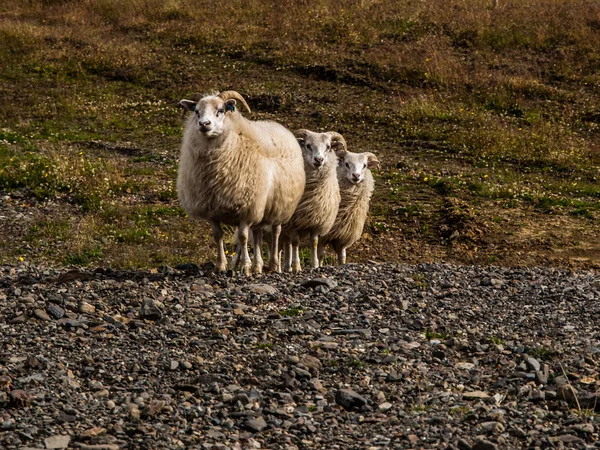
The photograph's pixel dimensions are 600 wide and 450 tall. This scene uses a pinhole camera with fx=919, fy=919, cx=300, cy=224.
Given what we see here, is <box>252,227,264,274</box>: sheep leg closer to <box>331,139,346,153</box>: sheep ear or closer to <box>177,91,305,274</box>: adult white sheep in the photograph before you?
<box>177,91,305,274</box>: adult white sheep

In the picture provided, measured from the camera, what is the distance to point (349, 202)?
54.4 ft

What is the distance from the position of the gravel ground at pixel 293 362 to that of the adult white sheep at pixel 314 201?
118 inches

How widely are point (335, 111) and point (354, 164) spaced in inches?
384

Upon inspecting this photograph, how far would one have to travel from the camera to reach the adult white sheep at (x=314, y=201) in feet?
50.1

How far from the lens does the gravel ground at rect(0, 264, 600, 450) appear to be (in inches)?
285

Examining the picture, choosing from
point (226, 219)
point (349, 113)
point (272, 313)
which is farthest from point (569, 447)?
point (349, 113)

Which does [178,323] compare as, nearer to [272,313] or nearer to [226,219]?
[272,313]

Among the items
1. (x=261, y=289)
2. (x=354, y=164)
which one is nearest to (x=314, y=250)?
(x=354, y=164)

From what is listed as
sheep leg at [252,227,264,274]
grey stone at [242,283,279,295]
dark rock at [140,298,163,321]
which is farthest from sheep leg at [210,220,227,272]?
dark rock at [140,298,163,321]

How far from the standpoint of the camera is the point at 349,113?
1019 inches

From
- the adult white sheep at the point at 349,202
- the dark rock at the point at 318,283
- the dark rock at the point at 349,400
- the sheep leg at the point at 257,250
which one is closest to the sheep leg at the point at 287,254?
the adult white sheep at the point at 349,202

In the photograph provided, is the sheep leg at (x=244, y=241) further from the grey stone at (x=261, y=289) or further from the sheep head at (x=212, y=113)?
the grey stone at (x=261, y=289)

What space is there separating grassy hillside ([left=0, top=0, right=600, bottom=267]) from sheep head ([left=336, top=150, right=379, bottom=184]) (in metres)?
1.82

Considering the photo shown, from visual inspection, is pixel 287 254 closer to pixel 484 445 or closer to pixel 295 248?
pixel 295 248
